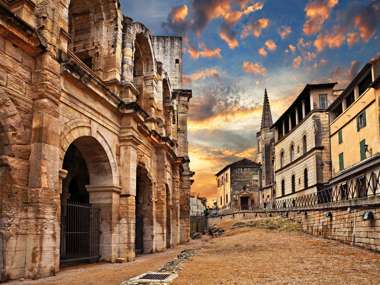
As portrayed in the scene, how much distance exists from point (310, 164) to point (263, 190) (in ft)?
73.0

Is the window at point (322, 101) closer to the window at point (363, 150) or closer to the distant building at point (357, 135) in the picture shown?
the distant building at point (357, 135)

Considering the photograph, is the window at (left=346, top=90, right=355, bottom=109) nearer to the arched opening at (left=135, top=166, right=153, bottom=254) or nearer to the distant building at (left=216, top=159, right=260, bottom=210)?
the arched opening at (left=135, top=166, right=153, bottom=254)

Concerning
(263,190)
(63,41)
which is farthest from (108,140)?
(263,190)

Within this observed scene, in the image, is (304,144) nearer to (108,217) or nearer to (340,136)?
(340,136)

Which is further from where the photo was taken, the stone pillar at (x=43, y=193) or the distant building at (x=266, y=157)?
the distant building at (x=266, y=157)

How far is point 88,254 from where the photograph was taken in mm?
11992

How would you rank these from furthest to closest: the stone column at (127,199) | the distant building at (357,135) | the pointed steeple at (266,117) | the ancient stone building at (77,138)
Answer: the pointed steeple at (266,117) → the distant building at (357,135) → the stone column at (127,199) → the ancient stone building at (77,138)

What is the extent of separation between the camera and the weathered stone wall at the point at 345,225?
14.1m

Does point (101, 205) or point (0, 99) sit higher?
point (0, 99)

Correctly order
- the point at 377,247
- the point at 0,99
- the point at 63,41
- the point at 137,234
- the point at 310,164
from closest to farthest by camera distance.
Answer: the point at 0,99 < the point at 63,41 < the point at 377,247 < the point at 137,234 < the point at 310,164

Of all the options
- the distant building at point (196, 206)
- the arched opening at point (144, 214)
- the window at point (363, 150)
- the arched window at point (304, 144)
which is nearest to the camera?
the arched opening at point (144, 214)

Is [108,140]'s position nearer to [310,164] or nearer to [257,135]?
[310,164]

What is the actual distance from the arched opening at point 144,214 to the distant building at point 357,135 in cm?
1016

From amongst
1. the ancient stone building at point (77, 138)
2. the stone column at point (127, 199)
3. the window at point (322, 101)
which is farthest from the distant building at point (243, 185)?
the stone column at point (127, 199)
